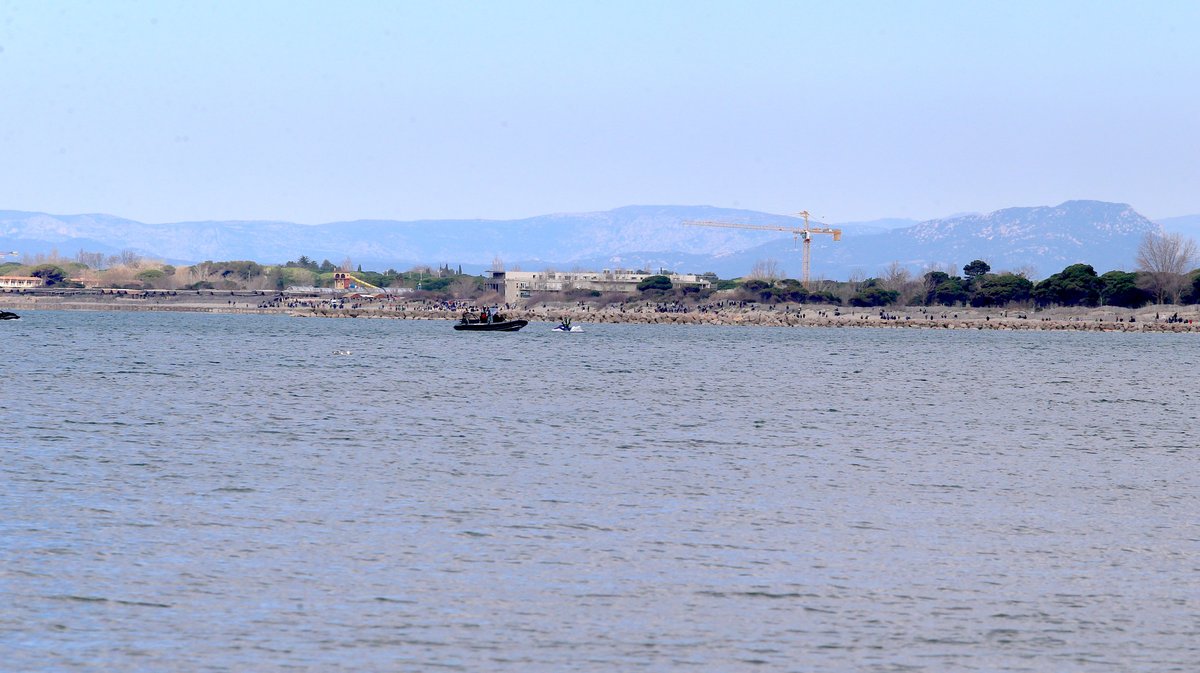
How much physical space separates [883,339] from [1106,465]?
13123cm

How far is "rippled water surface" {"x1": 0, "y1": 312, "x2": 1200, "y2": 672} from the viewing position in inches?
750

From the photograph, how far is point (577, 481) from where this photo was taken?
112ft

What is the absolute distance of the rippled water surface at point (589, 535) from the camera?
1905 cm

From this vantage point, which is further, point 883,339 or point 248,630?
point 883,339

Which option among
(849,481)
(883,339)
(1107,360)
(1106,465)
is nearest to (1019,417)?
(1106,465)

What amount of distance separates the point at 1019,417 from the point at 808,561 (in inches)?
1357

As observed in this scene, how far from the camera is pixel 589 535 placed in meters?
26.7

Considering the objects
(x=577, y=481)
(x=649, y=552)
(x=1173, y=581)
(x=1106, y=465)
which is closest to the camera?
(x=1173, y=581)

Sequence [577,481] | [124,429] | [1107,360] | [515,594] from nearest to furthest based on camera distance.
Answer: [515,594], [577,481], [124,429], [1107,360]

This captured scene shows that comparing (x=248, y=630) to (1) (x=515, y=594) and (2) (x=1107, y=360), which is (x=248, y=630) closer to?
(1) (x=515, y=594)

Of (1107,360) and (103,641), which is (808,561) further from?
(1107,360)

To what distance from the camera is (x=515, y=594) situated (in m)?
21.6

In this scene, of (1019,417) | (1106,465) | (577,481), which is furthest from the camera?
(1019,417)

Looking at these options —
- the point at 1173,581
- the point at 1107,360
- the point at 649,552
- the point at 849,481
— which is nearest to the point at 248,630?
the point at 649,552
